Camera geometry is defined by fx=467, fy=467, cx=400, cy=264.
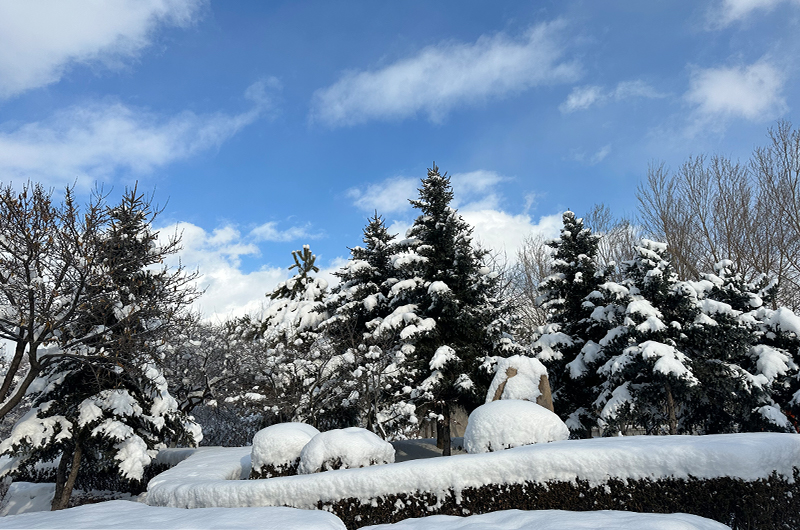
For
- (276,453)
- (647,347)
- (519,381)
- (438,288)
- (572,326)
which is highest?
(438,288)

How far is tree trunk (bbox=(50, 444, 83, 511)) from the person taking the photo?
43.2 ft

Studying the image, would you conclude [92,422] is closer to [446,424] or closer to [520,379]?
[446,424]

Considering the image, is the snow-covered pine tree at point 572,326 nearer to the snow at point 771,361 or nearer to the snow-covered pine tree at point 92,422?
the snow at point 771,361

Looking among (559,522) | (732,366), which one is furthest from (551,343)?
(559,522)

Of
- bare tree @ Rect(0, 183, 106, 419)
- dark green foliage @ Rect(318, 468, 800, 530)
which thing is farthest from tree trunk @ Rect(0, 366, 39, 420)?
dark green foliage @ Rect(318, 468, 800, 530)

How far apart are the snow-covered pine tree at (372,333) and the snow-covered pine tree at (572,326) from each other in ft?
18.2

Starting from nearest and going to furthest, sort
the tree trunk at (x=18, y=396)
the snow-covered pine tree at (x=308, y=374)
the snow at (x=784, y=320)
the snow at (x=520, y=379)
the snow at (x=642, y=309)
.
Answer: the tree trunk at (x=18, y=396), the snow at (x=520, y=379), the snow at (x=642, y=309), the snow at (x=784, y=320), the snow-covered pine tree at (x=308, y=374)

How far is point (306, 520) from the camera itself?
650 cm

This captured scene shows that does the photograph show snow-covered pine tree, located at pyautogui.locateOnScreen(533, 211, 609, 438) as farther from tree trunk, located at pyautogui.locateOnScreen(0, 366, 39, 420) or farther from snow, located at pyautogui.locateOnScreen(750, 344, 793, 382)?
tree trunk, located at pyautogui.locateOnScreen(0, 366, 39, 420)

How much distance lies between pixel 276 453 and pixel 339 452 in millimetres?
1636

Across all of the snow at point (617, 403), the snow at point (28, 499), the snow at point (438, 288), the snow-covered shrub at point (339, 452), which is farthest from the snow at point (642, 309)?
the snow at point (28, 499)

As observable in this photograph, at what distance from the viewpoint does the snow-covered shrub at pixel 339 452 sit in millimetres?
9359

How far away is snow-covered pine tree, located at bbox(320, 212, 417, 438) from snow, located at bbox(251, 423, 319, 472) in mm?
5809

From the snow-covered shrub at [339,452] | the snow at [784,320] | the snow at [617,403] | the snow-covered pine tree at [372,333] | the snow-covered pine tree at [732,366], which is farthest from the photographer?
the snow-covered pine tree at [372,333]
